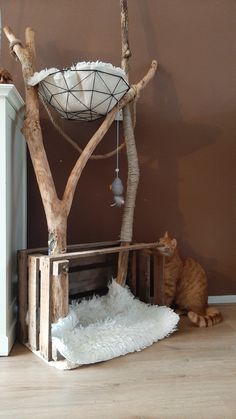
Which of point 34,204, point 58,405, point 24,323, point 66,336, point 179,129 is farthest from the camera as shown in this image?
point 179,129

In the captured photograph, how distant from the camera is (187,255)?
5.48 feet

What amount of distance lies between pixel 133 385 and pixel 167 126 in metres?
1.11

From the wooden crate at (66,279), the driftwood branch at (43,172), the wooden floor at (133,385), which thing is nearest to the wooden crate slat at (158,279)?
the wooden crate at (66,279)

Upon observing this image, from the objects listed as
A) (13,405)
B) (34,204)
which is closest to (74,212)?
(34,204)

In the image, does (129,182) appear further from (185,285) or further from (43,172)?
(185,285)

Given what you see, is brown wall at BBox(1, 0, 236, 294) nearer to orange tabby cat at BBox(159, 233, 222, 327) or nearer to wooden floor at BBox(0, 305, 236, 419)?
orange tabby cat at BBox(159, 233, 222, 327)

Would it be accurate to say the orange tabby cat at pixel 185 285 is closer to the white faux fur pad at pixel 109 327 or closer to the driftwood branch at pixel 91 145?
the white faux fur pad at pixel 109 327

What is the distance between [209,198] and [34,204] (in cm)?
80

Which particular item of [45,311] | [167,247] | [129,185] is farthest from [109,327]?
[129,185]

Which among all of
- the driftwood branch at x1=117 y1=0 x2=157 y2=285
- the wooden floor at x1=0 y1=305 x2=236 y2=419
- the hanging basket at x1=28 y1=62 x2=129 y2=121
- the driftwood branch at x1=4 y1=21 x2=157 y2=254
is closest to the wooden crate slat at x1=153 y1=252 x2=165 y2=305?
the driftwood branch at x1=117 y1=0 x2=157 y2=285

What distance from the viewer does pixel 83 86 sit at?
114 cm

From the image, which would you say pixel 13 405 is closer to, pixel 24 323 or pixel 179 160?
pixel 24 323

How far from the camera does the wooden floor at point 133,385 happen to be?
0.83 meters

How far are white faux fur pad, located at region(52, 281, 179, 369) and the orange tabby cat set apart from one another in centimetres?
16
